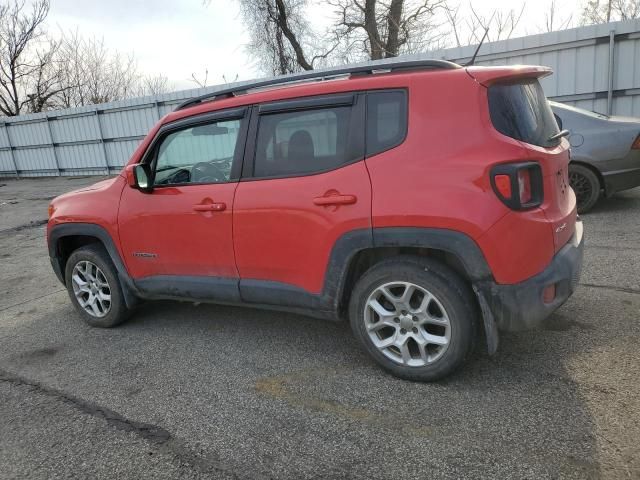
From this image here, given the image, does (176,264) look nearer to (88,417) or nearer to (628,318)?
(88,417)

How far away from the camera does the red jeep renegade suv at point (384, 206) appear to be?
2625mm

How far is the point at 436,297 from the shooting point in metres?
2.77

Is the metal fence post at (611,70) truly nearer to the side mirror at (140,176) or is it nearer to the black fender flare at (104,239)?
the side mirror at (140,176)

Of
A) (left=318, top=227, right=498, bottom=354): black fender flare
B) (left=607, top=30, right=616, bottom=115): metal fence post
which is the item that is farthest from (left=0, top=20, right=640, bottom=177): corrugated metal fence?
(left=318, top=227, right=498, bottom=354): black fender flare

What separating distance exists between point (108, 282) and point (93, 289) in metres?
0.24

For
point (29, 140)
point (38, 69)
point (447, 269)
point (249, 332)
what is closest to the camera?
point (447, 269)

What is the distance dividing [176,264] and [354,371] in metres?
1.59

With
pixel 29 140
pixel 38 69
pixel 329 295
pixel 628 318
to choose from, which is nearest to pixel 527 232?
pixel 329 295

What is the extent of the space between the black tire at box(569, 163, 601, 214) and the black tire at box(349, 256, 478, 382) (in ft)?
14.9

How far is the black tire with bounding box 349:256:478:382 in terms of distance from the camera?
8.99ft

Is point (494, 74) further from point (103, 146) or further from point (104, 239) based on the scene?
point (103, 146)

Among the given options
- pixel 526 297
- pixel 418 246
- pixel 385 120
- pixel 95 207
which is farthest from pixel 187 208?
pixel 526 297

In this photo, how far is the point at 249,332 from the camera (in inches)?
154

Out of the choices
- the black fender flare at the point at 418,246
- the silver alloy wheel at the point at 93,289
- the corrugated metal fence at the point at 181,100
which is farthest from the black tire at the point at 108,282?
the corrugated metal fence at the point at 181,100
